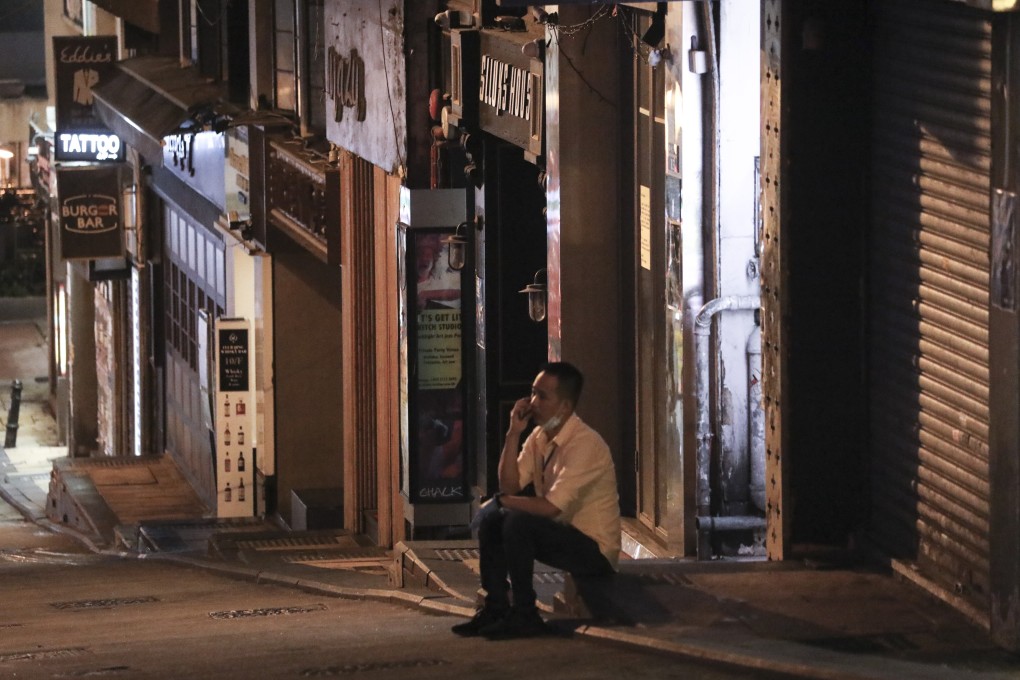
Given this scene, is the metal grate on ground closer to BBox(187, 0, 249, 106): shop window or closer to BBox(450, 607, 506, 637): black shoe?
BBox(187, 0, 249, 106): shop window

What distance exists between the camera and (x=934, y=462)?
8.37 m

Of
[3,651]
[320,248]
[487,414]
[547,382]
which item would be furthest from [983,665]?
[320,248]

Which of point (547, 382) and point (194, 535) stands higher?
point (547, 382)

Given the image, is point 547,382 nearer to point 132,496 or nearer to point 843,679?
point 843,679

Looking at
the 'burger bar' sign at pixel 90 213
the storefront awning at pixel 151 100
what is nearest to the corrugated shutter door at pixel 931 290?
the storefront awning at pixel 151 100

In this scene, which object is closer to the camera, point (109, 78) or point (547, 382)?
point (547, 382)

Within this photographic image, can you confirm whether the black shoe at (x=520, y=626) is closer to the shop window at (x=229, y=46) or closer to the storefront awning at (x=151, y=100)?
the storefront awning at (x=151, y=100)

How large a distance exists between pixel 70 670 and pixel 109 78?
70.1 ft

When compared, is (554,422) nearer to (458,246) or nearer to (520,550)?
(520,550)

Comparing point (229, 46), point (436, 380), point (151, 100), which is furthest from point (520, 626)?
point (151, 100)

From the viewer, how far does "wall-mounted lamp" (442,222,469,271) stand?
14859 millimetres

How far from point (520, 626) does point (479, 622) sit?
0.28 metres

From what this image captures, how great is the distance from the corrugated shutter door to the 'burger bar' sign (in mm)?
21170

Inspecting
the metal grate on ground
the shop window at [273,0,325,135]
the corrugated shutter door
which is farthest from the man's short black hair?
the shop window at [273,0,325,135]
